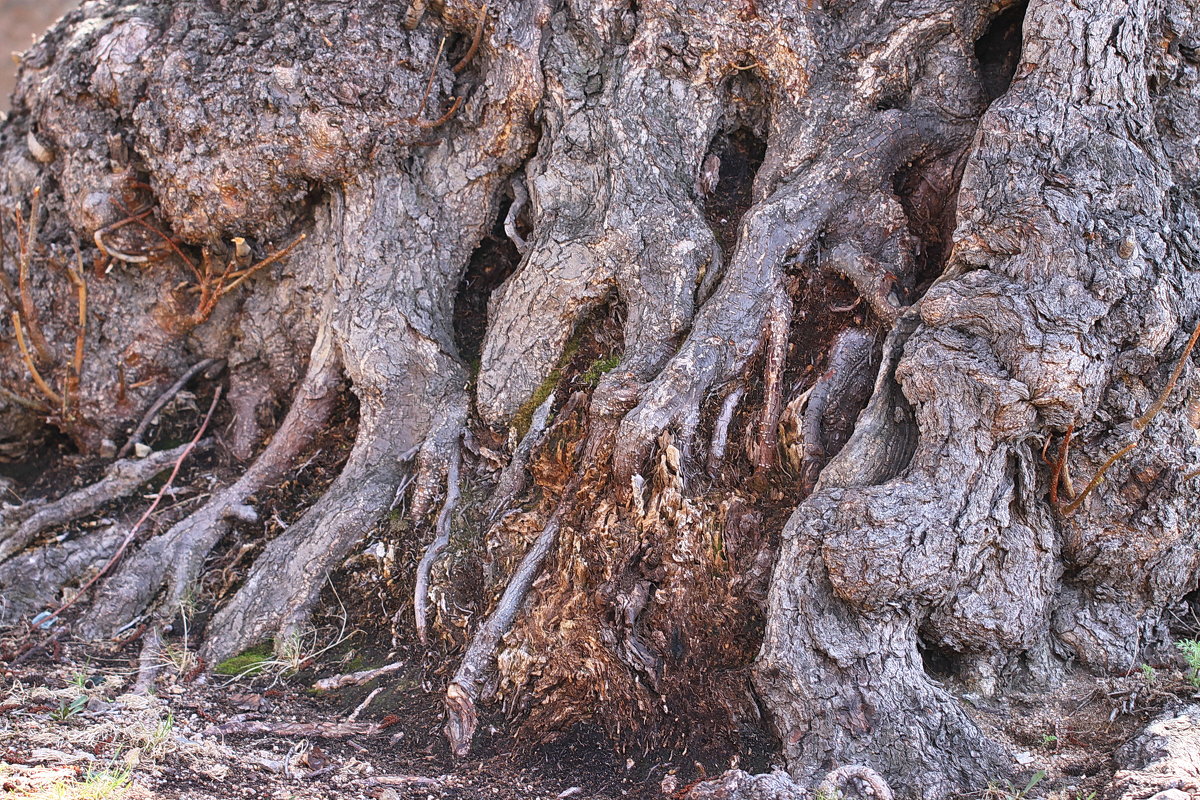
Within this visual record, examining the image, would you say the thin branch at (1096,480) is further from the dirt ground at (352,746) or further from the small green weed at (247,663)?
the small green weed at (247,663)

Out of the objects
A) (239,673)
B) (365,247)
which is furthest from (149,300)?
(239,673)

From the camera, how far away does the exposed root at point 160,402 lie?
16.5 ft

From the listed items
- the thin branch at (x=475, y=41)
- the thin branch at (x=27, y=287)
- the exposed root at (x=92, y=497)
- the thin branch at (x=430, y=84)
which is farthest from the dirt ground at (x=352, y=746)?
the thin branch at (x=475, y=41)

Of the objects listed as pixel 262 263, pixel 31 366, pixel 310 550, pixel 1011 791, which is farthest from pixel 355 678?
pixel 31 366

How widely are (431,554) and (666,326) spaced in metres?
1.40

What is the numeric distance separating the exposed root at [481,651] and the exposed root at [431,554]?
0.98ft

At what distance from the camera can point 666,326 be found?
381cm

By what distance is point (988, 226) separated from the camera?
10.9 feet

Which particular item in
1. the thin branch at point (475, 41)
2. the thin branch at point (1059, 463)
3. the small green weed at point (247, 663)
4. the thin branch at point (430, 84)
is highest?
the thin branch at point (475, 41)

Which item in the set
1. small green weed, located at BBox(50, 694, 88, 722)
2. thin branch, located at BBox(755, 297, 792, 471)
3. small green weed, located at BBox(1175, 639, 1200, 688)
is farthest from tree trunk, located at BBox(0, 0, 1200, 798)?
small green weed, located at BBox(50, 694, 88, 722)

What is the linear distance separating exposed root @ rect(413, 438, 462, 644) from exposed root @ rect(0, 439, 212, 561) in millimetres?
1860

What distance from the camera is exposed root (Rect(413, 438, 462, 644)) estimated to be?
3.76 metres

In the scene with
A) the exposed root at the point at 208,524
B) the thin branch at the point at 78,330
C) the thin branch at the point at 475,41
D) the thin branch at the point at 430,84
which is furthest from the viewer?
the thin branch at the point at 78,330

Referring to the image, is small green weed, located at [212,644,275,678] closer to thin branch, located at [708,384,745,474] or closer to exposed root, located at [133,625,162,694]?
exposed root, located at [133,625,162,694]
